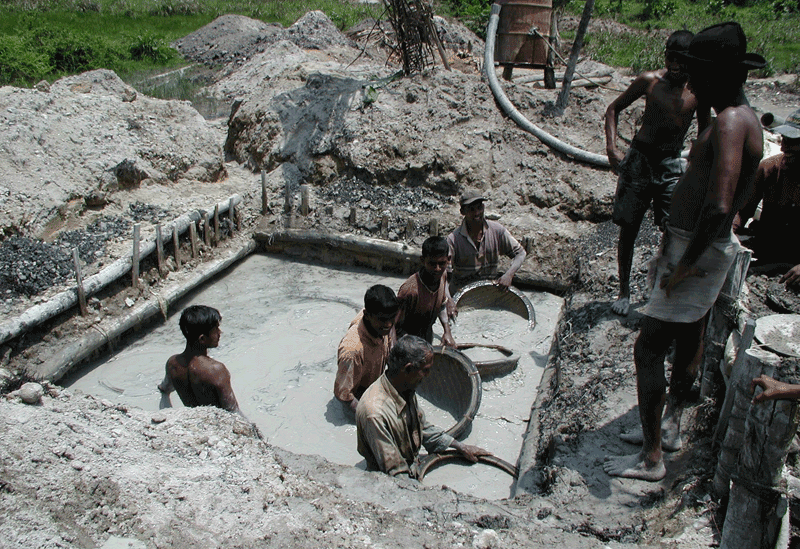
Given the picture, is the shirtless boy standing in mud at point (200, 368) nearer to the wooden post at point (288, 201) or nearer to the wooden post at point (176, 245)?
the wooden post at point (176, 245)

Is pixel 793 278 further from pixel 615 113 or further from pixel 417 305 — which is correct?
pixel 417 305

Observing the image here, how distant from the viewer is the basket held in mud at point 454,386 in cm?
467

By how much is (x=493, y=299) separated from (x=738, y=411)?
12.0ft

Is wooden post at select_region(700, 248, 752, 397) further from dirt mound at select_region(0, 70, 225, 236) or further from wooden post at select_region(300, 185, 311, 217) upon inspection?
dirt mound at select_region(0, 70, 225, 236)

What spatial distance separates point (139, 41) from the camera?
636 inches

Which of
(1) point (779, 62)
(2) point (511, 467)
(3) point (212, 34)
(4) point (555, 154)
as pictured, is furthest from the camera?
(3) point (212, 34)

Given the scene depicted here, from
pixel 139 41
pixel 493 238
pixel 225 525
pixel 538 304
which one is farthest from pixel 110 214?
pixel 139 41

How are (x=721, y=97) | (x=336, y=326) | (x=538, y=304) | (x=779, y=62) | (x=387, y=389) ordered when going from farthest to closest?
(x=779, y=62) < (x=538, y=304) < (x=336, y=326) < (x=387, y=389) < (x=721, y=97)

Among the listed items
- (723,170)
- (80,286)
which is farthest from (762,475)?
(80,286)

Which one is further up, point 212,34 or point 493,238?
point 212,34

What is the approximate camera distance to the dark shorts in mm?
4879

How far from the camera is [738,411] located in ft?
8.89

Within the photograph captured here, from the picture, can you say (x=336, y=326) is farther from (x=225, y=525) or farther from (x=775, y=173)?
(x=775, y=173)

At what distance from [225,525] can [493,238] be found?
365cm
